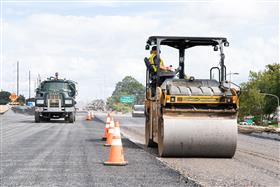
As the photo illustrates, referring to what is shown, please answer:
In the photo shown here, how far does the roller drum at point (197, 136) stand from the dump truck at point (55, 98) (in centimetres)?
2268

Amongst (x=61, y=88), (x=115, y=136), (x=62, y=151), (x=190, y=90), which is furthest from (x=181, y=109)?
(x=61, y=88)

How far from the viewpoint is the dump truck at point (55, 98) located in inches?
1366

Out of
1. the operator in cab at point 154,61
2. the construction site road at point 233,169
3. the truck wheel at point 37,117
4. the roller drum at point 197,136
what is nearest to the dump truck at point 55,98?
the truck wheel at point 37,117

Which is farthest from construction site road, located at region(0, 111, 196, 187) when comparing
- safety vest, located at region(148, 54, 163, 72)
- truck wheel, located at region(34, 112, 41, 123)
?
truck wheel, located at region(34, 112, 41, 123)

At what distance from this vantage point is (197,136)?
12.6 meters

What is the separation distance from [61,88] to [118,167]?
24768 mm

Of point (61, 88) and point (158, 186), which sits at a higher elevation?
point (61, 88)

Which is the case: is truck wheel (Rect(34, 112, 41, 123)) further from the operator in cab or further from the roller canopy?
the operator in cab

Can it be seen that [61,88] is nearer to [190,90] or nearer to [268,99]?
[190,90]

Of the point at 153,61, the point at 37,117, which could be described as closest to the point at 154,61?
the point at 153,61

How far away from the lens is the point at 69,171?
10141 mm

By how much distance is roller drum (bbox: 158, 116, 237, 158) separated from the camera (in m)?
12.5

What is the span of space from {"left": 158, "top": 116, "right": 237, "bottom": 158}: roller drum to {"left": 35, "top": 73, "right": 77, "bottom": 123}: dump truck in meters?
22.7

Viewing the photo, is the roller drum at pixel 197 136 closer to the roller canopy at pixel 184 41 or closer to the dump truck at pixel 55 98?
the roller canopy at pixel 184 41
